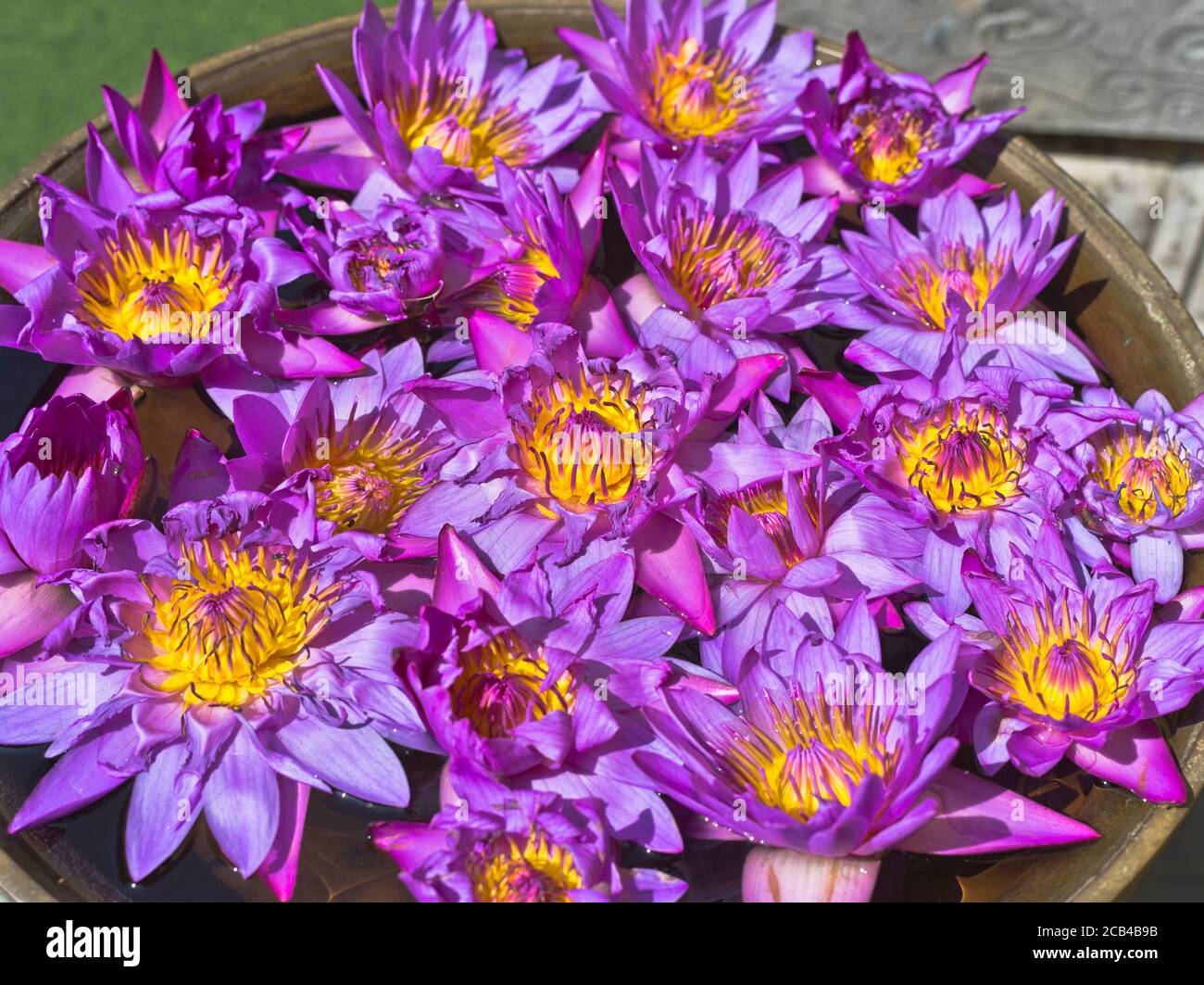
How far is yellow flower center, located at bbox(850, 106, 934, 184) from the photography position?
1440mm

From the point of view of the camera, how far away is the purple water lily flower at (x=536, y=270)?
1.21 m

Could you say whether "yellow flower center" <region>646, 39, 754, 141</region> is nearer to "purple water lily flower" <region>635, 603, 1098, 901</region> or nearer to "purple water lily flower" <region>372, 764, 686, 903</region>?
"purple water lily flower" <region>635, 603, 1098, 901</region>

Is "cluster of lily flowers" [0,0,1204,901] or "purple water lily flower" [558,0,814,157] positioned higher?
"purple water lily flower" [558,0,814,157]

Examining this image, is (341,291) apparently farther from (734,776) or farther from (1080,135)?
(1080,135)

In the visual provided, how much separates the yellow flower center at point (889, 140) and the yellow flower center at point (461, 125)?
1.32 feet

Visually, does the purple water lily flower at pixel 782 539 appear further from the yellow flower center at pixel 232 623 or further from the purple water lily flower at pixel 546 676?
the yellow flower center at pixel 232 623

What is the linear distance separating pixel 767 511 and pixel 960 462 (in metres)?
0.19

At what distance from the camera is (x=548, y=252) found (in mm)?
1214

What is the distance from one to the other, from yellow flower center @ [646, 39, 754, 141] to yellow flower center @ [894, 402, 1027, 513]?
1.59ft
